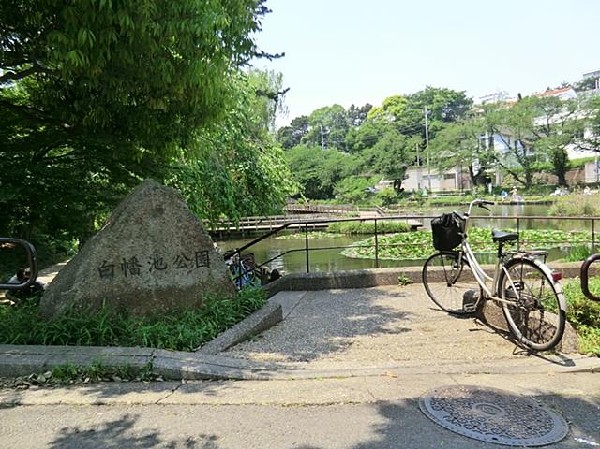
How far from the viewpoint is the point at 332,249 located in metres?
17.7

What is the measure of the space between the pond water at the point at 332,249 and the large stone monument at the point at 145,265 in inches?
113

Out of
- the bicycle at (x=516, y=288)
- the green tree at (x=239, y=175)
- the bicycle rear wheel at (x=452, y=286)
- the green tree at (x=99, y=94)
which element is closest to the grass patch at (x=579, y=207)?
the green tree at (x=239, y=175)

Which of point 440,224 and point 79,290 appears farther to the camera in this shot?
point 440,224

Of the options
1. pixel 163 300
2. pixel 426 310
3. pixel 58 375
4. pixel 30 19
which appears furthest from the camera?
pixel 426 310

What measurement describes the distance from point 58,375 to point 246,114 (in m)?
13.8

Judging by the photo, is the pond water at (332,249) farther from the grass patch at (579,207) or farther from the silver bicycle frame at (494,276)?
the silver bicycle frame at (494,276)

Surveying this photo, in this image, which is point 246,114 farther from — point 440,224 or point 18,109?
point 440,224

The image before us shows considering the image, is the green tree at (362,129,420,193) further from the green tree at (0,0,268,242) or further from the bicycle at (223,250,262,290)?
the green tree at (0,0,268,242)

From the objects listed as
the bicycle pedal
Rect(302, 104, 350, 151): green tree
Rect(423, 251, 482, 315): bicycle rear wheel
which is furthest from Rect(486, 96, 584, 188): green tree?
Rect(302, 104, 350, 151): green tree

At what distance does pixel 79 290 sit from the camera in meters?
4.86

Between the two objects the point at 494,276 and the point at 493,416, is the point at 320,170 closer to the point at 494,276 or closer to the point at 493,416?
the point at 494,276

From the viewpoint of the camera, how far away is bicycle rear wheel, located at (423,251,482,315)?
5.61 m

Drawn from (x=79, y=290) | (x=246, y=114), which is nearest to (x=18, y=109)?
(x=79, y=290)

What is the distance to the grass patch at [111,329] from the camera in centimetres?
431
